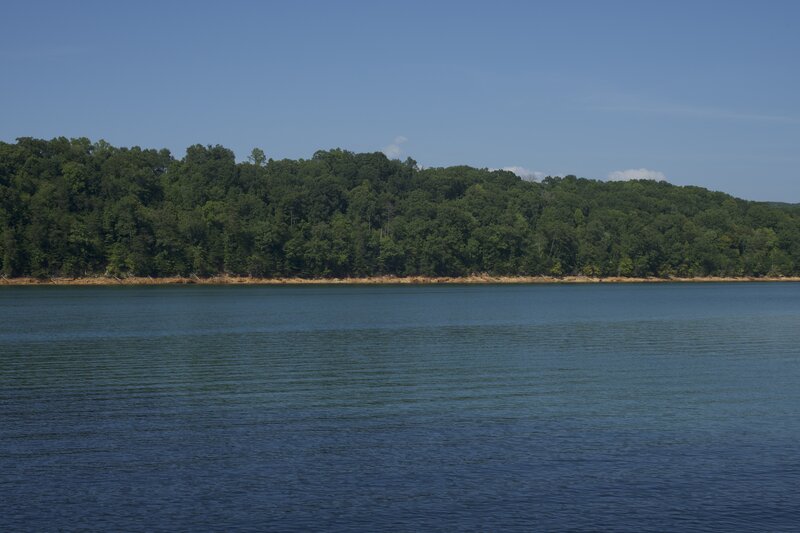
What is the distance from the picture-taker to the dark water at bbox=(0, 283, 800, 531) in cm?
1875

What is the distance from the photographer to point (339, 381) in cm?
3731

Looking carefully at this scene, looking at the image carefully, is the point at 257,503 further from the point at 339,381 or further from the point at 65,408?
the point at 339,381

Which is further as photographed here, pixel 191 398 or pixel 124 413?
pixel 191 398

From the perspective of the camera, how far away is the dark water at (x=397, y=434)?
Answer: 61.5 ft

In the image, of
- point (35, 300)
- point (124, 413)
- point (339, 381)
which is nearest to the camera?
point (124, 413)

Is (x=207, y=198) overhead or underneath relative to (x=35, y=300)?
overhead

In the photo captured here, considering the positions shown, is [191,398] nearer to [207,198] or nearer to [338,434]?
[338,434]

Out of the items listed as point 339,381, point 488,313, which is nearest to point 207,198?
point 488,313

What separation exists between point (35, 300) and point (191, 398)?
8079 centimetres

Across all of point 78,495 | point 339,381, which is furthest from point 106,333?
point 78,495

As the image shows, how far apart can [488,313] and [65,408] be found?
61904 millimetres

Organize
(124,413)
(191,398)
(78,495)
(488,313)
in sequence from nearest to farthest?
1. (78,495)
2. (124,413)
3. (191,398)
4. (488,313)

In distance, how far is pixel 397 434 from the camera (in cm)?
Result: 2609

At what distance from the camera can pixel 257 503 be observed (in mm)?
19219
